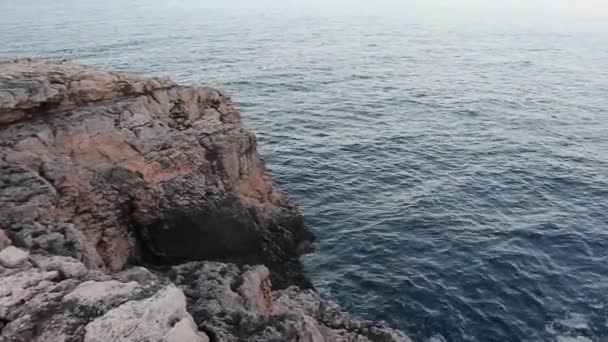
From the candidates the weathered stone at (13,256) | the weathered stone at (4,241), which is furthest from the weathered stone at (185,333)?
the weathered stone at (4,241)

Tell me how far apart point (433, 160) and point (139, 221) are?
19.6 metres

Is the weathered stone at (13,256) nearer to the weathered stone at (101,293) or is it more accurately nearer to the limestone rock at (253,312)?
the weathered stone at (101,293)

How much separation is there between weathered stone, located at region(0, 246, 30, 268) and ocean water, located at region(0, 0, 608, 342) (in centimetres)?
1142

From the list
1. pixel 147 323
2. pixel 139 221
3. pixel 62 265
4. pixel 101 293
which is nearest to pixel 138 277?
pixel 101 293

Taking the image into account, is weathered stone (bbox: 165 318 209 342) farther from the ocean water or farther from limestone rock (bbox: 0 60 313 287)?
the ocean water

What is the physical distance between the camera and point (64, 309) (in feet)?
30.2

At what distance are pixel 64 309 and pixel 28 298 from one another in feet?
2.86

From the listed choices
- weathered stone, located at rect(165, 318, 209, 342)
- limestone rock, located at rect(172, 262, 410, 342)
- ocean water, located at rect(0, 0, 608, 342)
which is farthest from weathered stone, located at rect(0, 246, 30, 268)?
ocean water, located at rect(0, 0, 608, 342)

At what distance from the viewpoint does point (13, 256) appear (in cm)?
1110

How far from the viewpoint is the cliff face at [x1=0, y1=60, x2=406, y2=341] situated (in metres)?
9.39

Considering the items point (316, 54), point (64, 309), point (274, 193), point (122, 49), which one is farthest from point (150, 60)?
point (64, 309)

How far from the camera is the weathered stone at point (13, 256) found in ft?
35.4

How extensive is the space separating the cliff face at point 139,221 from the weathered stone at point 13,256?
36mm

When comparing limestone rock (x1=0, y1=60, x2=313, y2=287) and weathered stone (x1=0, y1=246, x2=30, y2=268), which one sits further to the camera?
limestone rock (x1=0, y1=60, x2=313, y2=287)
